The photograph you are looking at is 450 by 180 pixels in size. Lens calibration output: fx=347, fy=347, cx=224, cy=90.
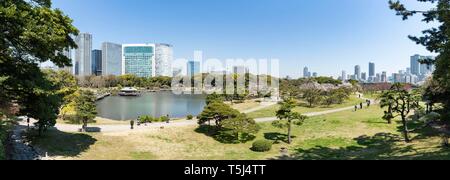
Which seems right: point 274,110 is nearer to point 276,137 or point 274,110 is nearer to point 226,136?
point 276,137

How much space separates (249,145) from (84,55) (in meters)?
186

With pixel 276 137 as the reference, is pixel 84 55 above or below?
above

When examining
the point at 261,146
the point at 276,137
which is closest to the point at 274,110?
the point at 276,137

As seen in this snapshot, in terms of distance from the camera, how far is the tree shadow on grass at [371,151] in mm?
18541

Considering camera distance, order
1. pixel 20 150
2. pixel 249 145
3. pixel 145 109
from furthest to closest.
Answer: pixel 145 109, pixel 249 145, pixel 20 150

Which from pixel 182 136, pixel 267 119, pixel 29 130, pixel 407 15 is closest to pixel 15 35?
pixel 29 130

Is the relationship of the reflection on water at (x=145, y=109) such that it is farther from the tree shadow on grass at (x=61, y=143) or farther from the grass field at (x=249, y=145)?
the tree shadow on grass at (x=61, y=143)

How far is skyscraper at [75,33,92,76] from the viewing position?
185 metres

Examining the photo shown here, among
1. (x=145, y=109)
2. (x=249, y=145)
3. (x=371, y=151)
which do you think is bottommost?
(x=249, y=145)

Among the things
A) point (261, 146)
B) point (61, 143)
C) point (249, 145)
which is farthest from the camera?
point (249, 145)

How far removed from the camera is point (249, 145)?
25094 millimetres

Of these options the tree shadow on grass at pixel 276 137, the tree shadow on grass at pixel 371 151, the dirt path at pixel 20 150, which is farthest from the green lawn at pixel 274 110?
the dirt path at pixel 20 150

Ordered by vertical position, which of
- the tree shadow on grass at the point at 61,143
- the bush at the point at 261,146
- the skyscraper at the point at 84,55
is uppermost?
the skyscraper at the point at 84,55
